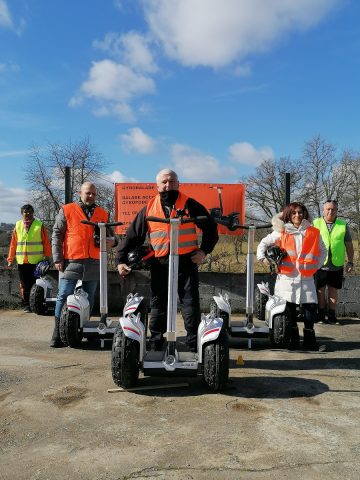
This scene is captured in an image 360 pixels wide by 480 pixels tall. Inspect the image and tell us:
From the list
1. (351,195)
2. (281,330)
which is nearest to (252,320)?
(281,330)

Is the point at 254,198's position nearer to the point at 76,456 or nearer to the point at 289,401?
the point at 289,401

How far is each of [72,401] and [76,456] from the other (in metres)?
1.02

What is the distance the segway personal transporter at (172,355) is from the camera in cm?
395

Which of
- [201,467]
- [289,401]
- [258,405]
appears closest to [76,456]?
[201,467]

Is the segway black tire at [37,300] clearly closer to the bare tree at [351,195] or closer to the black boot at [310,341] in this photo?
the black boot at [310,341]

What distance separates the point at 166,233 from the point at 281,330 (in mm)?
2156

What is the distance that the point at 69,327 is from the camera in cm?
556

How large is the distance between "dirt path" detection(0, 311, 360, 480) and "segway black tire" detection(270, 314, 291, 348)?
16.5 inches

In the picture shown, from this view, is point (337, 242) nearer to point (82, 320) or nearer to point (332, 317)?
point (332, 317)

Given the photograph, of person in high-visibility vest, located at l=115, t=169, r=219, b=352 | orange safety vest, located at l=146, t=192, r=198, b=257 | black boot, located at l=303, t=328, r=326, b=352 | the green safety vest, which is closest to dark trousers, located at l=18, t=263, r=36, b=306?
person in high-visibility vest, located at l=115, t=169, r=219, b=352

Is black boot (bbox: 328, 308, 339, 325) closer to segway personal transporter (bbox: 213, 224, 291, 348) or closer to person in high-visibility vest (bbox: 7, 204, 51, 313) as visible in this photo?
segway personal transporter (bbox: 213, 224, 291, 348)

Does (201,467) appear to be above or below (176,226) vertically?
below

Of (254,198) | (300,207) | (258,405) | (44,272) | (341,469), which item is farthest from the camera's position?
(254,198)

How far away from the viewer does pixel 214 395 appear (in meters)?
3.98
